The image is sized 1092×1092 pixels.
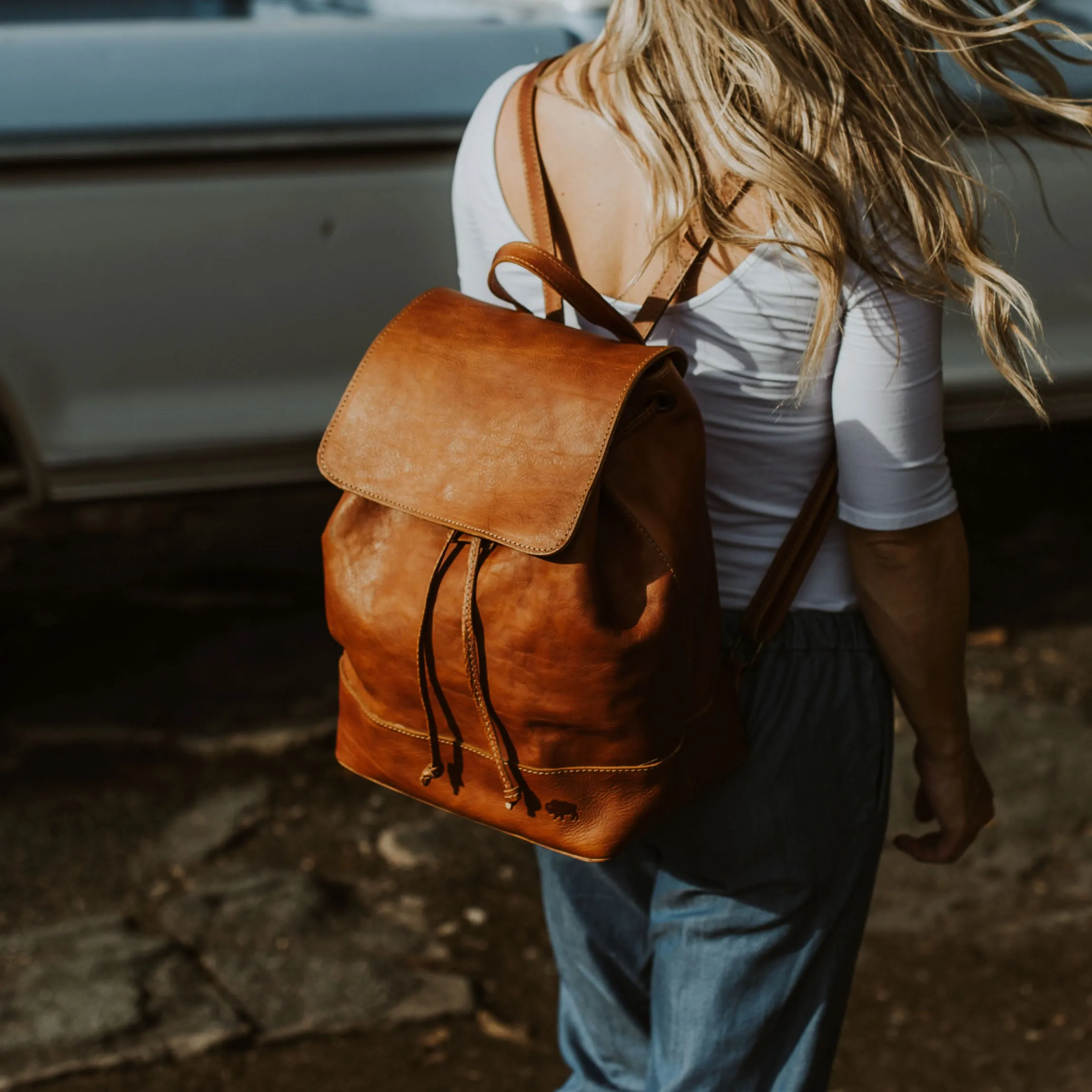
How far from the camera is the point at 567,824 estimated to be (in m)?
1.18

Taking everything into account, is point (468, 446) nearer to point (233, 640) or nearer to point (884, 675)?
point (884, 675)

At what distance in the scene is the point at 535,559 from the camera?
3.51 feet

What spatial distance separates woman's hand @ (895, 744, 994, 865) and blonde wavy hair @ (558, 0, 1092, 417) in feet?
1.50

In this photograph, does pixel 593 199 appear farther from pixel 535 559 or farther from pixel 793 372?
pixel 535 559

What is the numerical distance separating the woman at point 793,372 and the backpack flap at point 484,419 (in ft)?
0.36

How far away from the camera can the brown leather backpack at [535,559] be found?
1.06 meters

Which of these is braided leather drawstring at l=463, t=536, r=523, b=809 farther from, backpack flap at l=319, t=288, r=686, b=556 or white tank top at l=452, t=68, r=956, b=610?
white tank top at l=452, t=68, r=956, b=610

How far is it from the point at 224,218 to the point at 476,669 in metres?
1.83

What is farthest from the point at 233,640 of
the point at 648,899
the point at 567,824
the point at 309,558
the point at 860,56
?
the point at 860,56

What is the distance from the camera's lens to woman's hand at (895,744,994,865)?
135 centimetres

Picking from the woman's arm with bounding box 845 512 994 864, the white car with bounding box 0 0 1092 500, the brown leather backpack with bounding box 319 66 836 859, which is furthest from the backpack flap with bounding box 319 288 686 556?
the white car with bounding box 0 0 1092 500

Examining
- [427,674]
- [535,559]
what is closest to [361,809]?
[427,674]

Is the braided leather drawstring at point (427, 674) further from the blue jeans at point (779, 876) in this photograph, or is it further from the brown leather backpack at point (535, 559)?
the blue jeans at point (779, 876)

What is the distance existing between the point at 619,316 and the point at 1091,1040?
176cm
